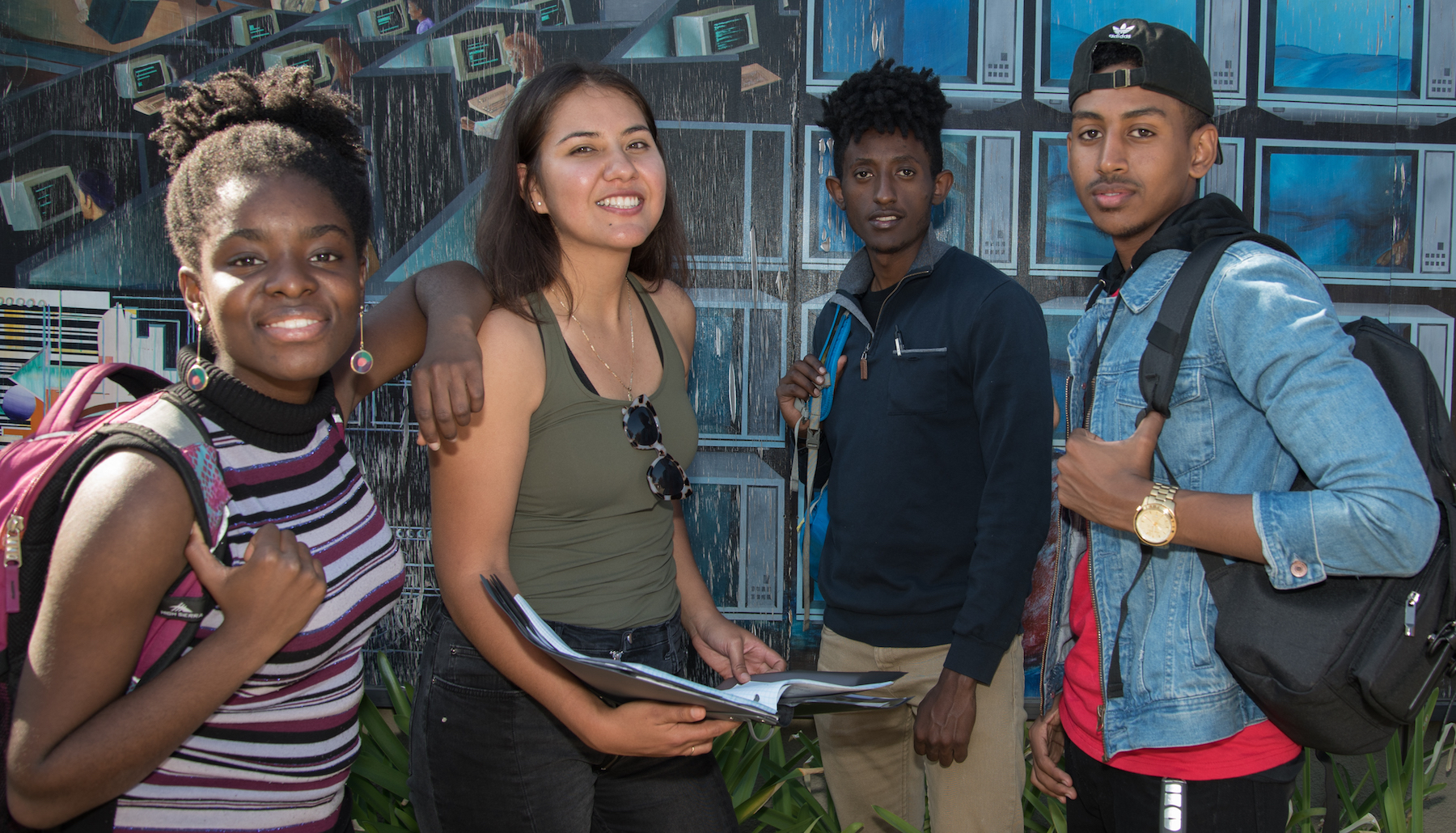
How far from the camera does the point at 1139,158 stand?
1.85m

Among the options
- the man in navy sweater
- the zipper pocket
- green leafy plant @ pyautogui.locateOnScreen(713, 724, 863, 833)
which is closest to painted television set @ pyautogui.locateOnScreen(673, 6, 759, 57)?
the man in navy sweater

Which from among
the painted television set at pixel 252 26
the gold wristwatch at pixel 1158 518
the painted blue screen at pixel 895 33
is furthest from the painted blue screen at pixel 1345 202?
the painted television set at pixel 252 26

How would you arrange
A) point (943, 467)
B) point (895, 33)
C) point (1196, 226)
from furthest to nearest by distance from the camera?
point (895, 33)
point (943, 467)
point (1196, 226)

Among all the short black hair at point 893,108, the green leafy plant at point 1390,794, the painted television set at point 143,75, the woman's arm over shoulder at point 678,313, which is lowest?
the green leafy plant at point 1390,794

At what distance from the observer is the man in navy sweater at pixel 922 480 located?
2332 millimetres

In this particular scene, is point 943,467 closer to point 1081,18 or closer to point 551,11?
point 1081,18

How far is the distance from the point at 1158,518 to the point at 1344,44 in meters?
3.64

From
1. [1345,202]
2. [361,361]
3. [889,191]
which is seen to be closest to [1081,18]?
[1345,202]

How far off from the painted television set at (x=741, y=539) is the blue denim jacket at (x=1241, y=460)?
2187 mm

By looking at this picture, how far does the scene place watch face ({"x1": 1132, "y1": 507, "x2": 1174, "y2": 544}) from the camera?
5.17 feet

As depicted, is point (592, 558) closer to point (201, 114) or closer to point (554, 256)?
point (554, 256)

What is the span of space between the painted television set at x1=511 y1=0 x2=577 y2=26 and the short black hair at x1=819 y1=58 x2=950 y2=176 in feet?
5.20

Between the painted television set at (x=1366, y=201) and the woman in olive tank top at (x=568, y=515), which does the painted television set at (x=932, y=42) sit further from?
the woman in olive tank top at (x=568, y=515)

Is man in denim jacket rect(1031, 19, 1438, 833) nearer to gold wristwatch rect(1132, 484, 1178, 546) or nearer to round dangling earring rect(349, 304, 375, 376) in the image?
gold wristwatch rect(1132, 484, 1178, 546)
